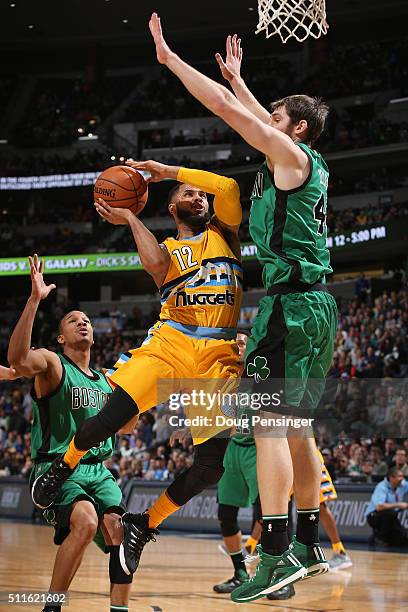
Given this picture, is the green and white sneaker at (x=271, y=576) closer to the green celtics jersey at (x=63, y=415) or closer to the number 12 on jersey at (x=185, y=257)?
the number 12 on jersey at (x=185, y=257)

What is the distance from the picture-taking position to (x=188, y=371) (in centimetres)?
520

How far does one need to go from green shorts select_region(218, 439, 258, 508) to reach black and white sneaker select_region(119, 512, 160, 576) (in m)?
3.43

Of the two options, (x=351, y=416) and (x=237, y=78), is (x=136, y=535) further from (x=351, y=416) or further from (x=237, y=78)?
(x=351, y=416)

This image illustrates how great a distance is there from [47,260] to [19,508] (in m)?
12.3

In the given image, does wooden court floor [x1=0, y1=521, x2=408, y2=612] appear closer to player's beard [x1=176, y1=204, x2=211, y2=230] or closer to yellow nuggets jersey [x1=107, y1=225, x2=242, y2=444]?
yellow nuggets jersey [x1=107, y1=225, x2=242, y2=444]

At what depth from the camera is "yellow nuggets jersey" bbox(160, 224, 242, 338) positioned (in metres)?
5.39

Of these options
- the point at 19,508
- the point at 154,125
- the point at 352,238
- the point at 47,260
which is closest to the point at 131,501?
the point at 19,508

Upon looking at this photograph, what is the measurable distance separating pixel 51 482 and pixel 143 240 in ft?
5.20

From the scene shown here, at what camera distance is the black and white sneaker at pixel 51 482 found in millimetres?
5152

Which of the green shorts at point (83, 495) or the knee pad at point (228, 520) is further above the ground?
the green shorts at point (83, 495)

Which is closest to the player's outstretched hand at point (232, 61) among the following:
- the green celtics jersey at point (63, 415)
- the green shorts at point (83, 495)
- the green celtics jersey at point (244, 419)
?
the green celtics jersey at point (244, 419)

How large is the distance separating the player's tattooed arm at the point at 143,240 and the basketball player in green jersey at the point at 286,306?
34.7 inches

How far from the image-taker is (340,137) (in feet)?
90.3

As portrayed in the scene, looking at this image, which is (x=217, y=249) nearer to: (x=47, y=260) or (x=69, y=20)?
(x=47, y=260)
